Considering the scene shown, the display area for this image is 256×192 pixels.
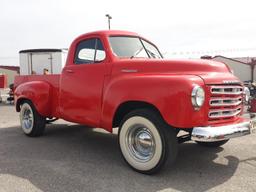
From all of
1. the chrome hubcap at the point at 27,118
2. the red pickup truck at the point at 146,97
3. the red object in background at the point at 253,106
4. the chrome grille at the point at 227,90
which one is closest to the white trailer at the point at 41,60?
the chrome hubcap at the point at 27,118

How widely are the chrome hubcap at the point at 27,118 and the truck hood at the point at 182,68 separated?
10.2ft

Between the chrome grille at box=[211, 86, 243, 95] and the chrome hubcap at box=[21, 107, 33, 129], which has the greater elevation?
the chrome grille at box=[211, 86, 243, 95]

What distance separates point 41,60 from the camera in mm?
19156

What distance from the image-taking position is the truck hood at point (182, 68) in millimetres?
4395

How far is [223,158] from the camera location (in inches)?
203

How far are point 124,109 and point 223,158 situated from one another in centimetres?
184

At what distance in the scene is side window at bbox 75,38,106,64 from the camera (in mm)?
5353

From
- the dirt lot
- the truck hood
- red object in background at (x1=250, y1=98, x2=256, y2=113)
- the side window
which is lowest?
the dirt lot

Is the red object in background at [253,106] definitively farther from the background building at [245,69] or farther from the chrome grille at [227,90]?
the background building at [245,69]

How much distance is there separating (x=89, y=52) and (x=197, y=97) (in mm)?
2427

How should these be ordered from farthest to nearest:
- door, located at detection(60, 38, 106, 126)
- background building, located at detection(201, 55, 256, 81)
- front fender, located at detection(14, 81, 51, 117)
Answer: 1. background building, located at detection(201, 55, 256, 81)
2. front fender, located at detection(14, 81, 51, 117)
3. door, located at detection(60, 38, 106, 126)

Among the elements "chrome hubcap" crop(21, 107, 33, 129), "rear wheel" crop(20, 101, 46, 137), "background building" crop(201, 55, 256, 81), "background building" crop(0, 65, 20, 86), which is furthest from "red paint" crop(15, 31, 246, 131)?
"background building" crop(0, 65, 20, 86)

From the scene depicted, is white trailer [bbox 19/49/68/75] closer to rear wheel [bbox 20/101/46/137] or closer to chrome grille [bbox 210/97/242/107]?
rear wheel [bbox 20/101/46/137]

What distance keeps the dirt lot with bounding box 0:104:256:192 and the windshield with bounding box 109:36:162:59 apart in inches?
68.4
